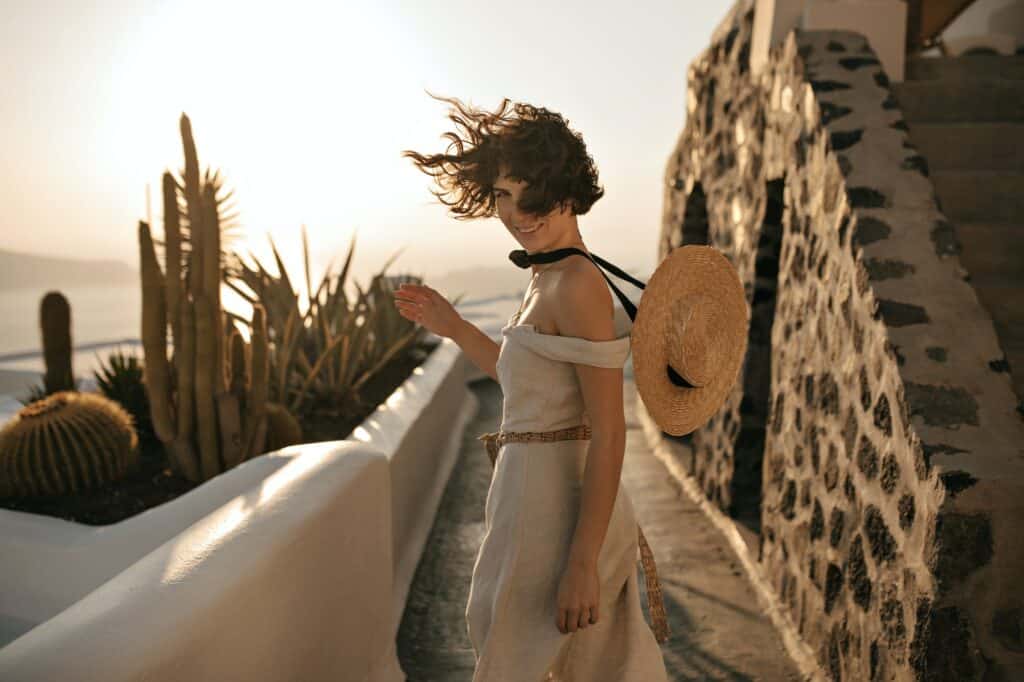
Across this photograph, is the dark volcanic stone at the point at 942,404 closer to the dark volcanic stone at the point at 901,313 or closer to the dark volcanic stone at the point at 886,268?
the dark volcanic stone at the point at 901,313

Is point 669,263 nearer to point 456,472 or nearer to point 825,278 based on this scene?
point 825,278

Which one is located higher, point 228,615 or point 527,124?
point 527,124

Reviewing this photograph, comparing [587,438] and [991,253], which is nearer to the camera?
[587,438]

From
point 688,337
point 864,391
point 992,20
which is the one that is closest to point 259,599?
point 688,337

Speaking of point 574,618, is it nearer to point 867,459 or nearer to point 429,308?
point 429,308

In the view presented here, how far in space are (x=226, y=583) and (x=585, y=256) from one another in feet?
3.53

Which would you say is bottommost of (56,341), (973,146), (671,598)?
(671,598)

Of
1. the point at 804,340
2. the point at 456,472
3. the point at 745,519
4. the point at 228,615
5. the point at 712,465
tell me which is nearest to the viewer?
the point at 228,615

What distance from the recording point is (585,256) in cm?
160

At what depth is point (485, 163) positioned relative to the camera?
1571 millimetres

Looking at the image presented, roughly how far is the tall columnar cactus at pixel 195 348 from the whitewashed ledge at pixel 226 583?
732 mm

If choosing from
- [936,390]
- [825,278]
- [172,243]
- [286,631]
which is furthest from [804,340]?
[172,243]

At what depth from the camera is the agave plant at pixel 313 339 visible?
476cm

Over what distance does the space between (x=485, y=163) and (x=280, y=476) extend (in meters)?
1.36
